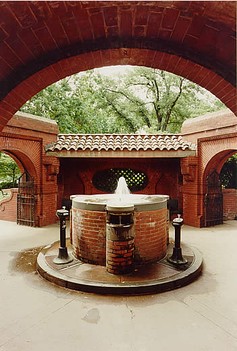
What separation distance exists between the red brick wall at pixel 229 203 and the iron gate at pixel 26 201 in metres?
8.44

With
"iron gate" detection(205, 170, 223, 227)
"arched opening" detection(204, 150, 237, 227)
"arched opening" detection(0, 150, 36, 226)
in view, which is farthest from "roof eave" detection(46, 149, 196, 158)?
"iron gate" detection(205, 170, 223, 227)

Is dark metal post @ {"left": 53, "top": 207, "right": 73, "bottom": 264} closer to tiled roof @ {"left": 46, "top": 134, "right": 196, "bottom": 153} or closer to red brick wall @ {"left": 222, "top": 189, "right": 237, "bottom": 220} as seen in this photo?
tiled roof @ {"left": 46, "top": 134, "right": 196, "bottom": 153}

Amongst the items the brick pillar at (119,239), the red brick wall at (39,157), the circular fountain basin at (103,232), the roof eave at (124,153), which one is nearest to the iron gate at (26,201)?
the red brick wall at (39,157)

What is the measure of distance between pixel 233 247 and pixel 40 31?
7440 millimetres

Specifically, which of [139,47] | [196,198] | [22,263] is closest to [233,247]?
[196,198]

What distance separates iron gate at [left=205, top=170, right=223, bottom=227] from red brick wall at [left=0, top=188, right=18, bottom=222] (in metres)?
8.31

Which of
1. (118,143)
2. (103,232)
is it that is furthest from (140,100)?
(103,232)

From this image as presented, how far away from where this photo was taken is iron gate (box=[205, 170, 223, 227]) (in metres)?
10.1

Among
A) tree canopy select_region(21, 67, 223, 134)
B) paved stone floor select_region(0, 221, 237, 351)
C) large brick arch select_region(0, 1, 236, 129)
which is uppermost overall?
tree canopy select_region(21, 67, 223, 134)

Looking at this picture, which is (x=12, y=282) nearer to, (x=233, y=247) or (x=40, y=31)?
(x=40, y=31)

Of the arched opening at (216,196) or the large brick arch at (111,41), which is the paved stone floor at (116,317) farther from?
the arched opening at (216,196)

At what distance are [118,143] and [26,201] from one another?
15.0 ft

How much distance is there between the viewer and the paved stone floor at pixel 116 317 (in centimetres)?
315

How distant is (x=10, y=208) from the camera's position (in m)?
10.8
